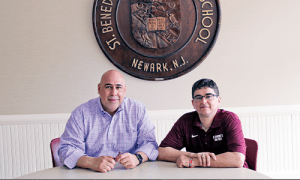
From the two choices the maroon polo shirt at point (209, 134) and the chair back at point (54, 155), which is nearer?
the maroon polo shirt at point (209, 134)

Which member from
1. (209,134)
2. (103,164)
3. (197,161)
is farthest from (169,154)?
(103,164)

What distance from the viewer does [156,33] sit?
9.10 ft

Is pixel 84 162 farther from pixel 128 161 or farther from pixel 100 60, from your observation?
pixel 100 60

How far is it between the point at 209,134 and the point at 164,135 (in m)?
1.13

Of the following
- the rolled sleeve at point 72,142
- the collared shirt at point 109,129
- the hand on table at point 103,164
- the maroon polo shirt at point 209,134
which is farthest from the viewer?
the collared shirt at point 109,129

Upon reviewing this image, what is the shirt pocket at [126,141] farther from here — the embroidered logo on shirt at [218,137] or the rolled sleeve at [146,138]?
the embroidered logo on shirt at [218,137]

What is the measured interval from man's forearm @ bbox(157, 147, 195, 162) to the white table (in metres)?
0.12

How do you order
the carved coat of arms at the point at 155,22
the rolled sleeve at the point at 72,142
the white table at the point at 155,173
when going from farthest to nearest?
1. the carved coat of arms at the point at 155,22
2. the rolled sleeve at the point at 72,142
3. the white table at the point at 155,173

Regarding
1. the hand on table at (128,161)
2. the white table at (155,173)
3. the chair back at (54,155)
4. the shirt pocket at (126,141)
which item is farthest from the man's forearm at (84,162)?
the chair back at (54,155)

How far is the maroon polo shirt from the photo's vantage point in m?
1.64

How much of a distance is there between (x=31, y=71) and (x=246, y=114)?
254cm

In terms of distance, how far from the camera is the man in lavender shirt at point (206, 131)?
5.26ft

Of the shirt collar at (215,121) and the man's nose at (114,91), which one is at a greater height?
the man's nose at (114,91)

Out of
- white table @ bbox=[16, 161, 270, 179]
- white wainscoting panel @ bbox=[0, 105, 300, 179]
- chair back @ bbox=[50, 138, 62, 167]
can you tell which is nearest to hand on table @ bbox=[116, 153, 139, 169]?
white table @ bbox=[16, 161, 270, 179]
